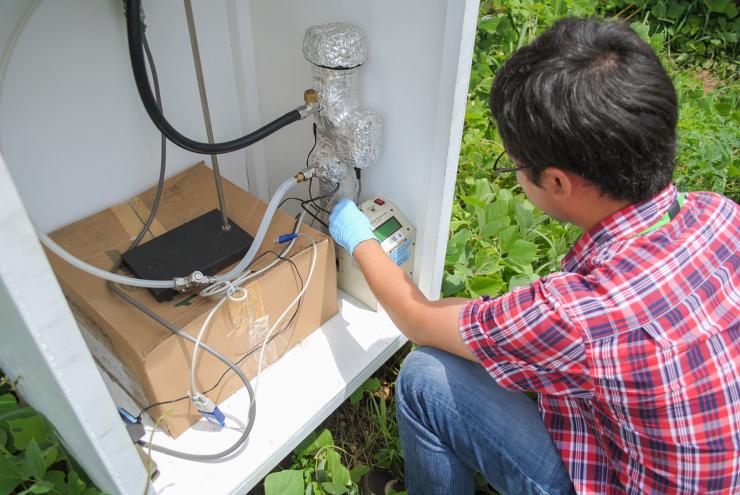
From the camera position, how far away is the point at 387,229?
1.06m

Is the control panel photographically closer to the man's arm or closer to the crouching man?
the man's arm

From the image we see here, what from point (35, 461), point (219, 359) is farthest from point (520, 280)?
point (35, 461)

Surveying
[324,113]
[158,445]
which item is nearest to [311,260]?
[324,113]

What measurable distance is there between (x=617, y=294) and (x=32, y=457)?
783 millimetres

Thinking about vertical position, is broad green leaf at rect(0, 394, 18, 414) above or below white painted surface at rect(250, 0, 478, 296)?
below

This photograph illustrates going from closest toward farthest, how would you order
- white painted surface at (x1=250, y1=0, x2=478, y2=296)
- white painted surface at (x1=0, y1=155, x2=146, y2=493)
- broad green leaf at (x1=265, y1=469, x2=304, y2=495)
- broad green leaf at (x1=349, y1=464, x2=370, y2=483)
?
white painted surface at (x1=0, y1=155, x2=146, y2=493)
white painted surface at (x1=250, y1=0, x2=478, y2=296)
broad green leaf at (x1=265, y1=469, x2=304, y2=495)
broad green leaf at (x1=349, y1=464, x2=370, y2=483)

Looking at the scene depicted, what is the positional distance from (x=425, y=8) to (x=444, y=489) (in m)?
0.78

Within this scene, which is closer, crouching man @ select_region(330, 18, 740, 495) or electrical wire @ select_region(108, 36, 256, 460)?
crouching man @ select_region(330, 18, 740, 495)

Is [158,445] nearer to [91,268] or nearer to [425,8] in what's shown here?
[91,268]

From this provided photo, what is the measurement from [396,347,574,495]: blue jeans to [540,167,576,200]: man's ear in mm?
323

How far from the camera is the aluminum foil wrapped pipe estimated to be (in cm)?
92

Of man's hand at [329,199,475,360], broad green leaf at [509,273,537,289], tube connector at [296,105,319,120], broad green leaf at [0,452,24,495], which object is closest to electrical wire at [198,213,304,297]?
man's hand at [329,199,475,360]

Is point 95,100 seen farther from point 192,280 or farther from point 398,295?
point 398,295

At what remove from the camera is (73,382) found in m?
0.57
